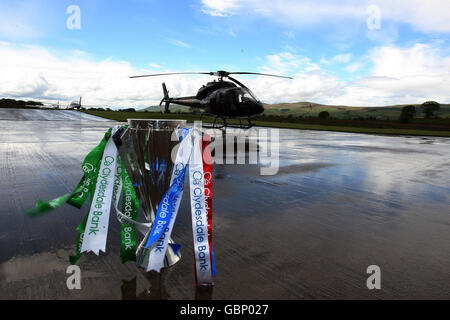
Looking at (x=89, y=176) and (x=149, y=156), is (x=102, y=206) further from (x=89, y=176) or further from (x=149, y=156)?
(x=149, y=156)

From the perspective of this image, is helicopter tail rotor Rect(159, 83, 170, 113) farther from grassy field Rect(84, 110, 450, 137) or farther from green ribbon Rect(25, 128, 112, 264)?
green ribbon Rect(25, 128, 112, 264)

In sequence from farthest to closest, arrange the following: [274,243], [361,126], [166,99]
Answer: [361,126]
[166,99]
[274,243]

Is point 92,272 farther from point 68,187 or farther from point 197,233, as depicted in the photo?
point 68,187

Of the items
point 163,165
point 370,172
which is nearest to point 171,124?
point 163,165

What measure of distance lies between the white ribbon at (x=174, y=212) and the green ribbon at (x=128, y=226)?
0.31 m

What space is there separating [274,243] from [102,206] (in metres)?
2.00

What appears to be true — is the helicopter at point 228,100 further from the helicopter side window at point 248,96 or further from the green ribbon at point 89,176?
the green ribbon at point 89,176

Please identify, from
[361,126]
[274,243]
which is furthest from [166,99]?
[361,126]

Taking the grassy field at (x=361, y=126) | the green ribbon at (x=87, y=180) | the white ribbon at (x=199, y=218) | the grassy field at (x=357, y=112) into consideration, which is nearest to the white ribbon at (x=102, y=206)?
the green ribbon at (x=87, y=180)

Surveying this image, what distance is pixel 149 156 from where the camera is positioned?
2.79 m

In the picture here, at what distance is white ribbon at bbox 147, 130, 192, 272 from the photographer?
2.51 metres

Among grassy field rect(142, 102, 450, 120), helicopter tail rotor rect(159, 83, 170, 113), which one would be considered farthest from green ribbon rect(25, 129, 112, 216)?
grassy field rect(142, 102, 450, 120)

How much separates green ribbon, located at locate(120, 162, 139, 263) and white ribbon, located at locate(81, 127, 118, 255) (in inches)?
5.5
